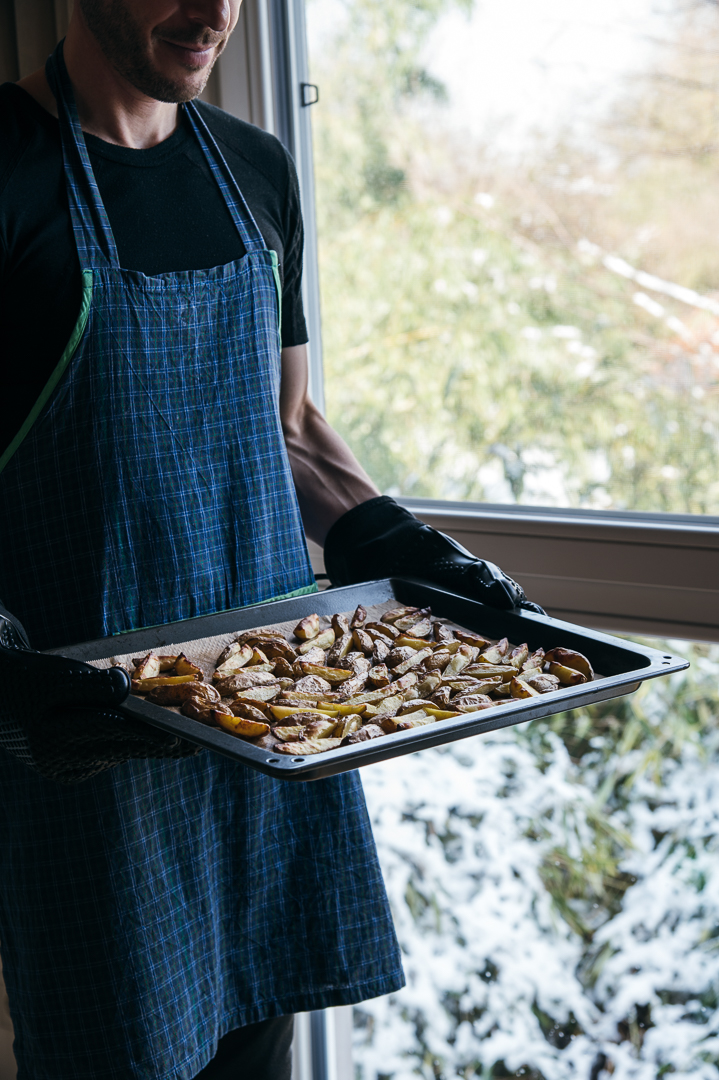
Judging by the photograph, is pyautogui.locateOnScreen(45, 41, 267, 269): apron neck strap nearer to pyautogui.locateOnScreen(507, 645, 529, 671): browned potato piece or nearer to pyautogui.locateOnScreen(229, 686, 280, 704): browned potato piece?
pyautogui.locateOnScreen(229, 686, 280, 704): browned potato piece

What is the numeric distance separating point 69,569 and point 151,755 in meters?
0.31

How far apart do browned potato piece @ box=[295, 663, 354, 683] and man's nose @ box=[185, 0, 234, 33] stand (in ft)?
2.36

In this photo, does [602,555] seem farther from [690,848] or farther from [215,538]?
[215,538]

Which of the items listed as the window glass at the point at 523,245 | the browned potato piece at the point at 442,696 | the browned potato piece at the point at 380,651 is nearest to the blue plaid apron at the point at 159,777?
the browned potato piece at the point at 380,651

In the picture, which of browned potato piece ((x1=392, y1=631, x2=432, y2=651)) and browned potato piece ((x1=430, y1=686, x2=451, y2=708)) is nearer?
browned potato piece ((x1=430, y1=686, x2=451, y2=708))

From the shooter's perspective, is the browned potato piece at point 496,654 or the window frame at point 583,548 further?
the window frame at point 583,548

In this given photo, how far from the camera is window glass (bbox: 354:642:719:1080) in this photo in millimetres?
1508

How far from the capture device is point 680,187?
A: 54.0 inches

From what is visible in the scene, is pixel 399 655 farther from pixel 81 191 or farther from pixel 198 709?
pixel 81 191

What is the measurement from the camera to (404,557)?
4.20 ft

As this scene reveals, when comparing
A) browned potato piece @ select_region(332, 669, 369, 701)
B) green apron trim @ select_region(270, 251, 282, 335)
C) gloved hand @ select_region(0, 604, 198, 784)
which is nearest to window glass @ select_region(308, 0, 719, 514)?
green apron trim @ select_region(270, 251, 282, 335)

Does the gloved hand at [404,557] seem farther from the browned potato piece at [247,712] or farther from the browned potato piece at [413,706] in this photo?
the browned potato piece at [247,712]

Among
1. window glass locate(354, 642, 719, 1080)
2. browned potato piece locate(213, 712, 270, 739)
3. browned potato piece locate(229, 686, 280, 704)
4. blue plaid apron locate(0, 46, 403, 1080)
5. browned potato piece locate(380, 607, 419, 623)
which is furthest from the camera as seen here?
window glass locate(354, 642, 719, 1080)

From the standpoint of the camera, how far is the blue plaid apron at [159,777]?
1086 mm
